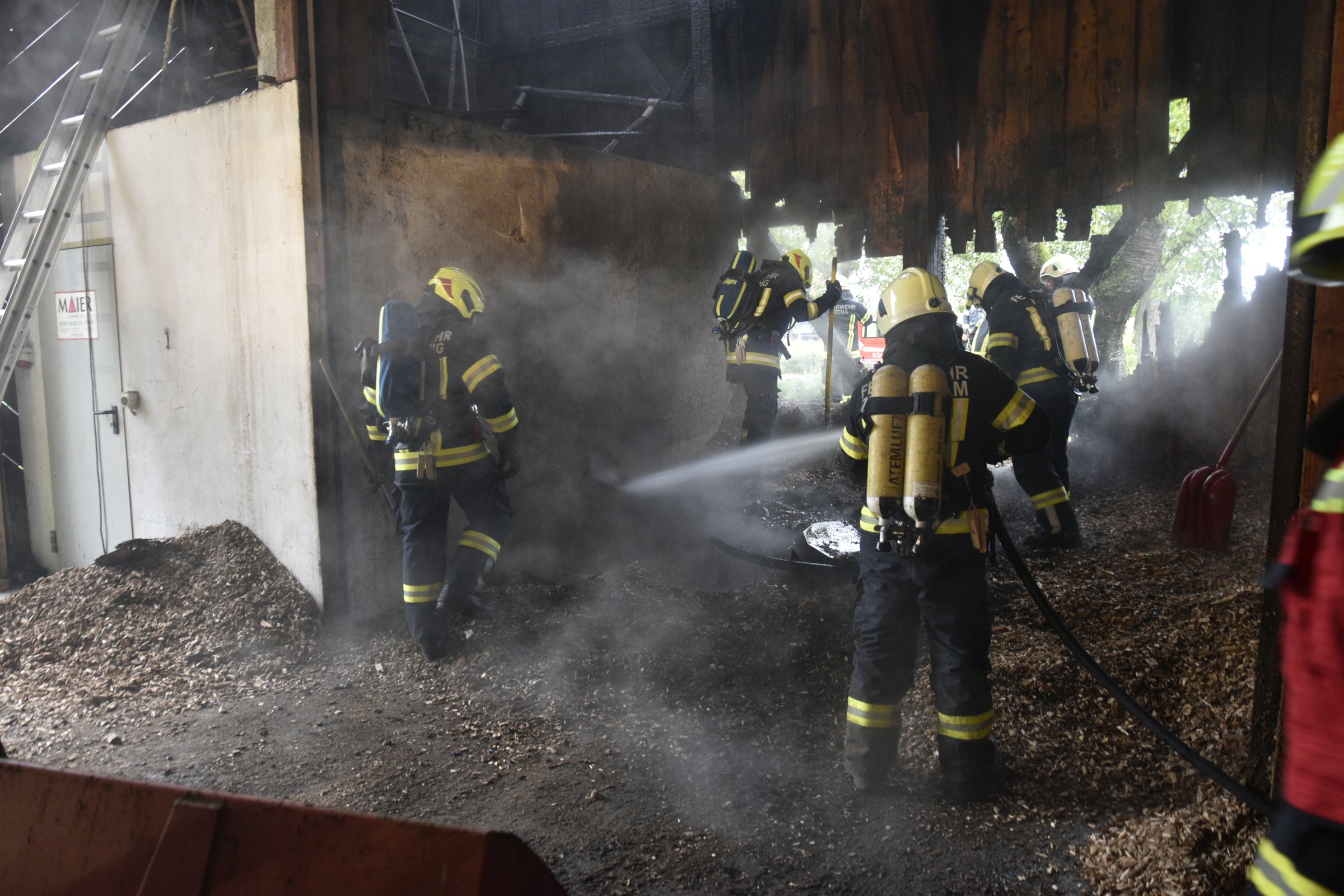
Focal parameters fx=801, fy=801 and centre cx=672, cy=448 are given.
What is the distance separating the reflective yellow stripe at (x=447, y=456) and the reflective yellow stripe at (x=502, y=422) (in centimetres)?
12

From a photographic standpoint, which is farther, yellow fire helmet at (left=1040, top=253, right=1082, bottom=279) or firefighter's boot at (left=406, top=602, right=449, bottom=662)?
yellow fire helmet at (left=1040, top=253, right=1082, bottom=279)

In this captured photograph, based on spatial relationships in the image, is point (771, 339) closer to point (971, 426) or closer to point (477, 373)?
point (477, 373)

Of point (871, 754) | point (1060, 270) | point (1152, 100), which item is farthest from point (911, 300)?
point (1152, 100)

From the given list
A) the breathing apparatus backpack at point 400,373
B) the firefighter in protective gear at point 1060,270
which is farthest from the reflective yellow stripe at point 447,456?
the firefighter in protective gear at point 1060,270

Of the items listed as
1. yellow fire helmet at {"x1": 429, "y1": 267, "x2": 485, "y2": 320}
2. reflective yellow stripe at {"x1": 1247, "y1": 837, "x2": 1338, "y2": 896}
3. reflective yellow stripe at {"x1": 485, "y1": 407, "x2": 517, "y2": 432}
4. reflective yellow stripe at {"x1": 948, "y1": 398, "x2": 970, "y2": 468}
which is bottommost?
reflective yellow stripe at {"x1": 1247, "y1": 837, "x2": 1338, "y2": 896}

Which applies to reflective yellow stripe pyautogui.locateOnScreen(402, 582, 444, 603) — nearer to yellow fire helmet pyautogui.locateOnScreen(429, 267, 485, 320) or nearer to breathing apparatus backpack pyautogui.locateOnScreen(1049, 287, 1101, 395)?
yellow fire helmet pyautogui.locateOnScreen(429, 267, 485, 320)

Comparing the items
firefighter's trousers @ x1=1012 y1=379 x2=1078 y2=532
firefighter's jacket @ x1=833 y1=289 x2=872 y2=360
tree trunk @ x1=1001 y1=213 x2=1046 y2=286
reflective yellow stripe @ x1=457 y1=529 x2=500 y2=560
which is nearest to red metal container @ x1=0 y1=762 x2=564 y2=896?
reflective yellow stripe @ x1=457 y1=529 x2=500 y2=560

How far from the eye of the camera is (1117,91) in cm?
622

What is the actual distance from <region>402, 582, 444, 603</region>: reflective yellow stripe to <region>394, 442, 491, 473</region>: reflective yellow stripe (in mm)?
667

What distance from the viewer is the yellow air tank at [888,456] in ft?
9.78

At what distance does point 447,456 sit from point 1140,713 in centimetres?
350

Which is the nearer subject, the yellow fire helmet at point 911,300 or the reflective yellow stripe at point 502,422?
the yellow fire helmet at point 911,300

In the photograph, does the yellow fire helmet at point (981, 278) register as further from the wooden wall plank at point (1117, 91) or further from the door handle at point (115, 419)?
the door handle at point (115, 419)

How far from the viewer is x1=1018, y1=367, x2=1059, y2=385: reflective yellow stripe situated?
5.71 metres
